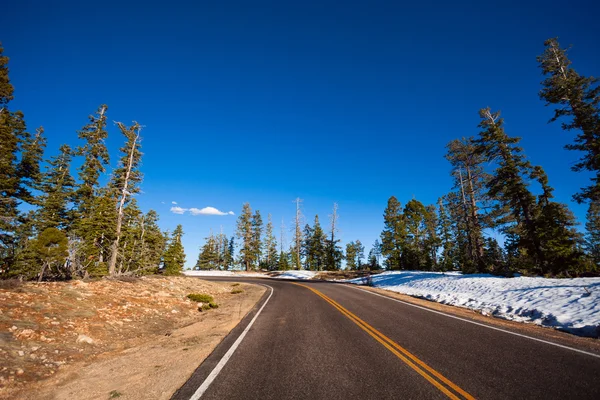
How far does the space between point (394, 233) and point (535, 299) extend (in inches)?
1237

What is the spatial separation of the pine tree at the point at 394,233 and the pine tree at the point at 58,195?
139 feet

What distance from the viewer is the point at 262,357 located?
5520 mm

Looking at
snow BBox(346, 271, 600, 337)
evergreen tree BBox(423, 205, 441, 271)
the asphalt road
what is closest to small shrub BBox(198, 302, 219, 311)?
the asphalt road

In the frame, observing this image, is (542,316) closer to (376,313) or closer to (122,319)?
(376,313)

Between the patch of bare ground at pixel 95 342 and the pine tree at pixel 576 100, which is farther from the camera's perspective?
the pine tree at pixel 576 100

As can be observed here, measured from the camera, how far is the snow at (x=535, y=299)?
324 inches

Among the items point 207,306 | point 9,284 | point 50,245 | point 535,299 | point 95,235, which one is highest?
point 95,235

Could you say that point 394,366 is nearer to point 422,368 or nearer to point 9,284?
point 422,368

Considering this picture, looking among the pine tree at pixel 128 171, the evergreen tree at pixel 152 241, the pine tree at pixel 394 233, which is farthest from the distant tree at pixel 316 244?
the pine tree at pixel 128 171

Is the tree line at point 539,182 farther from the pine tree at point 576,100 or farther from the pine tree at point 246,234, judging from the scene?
the pine tree at point 246,234

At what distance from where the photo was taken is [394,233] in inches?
1633

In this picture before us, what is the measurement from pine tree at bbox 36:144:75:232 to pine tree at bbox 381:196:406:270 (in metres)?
42.3

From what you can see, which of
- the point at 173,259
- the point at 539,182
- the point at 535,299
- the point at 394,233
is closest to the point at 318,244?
the point at 394,233

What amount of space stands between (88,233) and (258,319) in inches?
734
